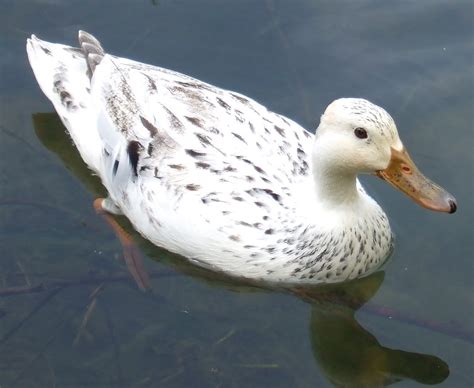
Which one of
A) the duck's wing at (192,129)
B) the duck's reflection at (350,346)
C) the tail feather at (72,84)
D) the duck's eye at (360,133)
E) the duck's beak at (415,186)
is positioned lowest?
the duck's reflection at (350,346)

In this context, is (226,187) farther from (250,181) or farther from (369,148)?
(369,148)

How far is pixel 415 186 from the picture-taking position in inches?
251

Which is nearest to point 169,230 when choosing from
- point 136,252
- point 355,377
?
point 136,252

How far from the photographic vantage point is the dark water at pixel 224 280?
21.6 feet

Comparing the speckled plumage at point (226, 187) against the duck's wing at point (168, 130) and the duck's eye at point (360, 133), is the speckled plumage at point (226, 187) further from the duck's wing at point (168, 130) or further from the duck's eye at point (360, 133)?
the duck's eye at point (360, 133)

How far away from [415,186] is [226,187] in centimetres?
117

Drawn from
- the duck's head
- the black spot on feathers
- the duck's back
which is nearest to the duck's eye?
the duck's head

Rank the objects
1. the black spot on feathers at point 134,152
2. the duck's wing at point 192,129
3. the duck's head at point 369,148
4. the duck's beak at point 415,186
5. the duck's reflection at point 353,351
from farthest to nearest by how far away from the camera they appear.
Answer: the black spot on feathers at point 134,152, the duck's wing at point 192,129, the duck's reflection at point 353,351, the duck's beak at point 415,186, the duck's head at point 369,148

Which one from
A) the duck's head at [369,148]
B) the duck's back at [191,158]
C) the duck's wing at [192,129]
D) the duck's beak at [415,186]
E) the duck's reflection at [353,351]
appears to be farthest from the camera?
the duck's wing at [192,129]

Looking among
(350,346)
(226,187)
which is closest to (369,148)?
(226,187)

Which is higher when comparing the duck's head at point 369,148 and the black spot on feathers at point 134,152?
the duck's head at point 369,148

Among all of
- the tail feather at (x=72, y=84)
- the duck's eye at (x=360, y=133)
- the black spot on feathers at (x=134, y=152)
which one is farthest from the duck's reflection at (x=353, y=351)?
the tail feather at (x=72, y=84)

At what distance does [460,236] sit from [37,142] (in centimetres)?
318

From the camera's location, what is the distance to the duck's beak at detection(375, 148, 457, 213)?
634cm
